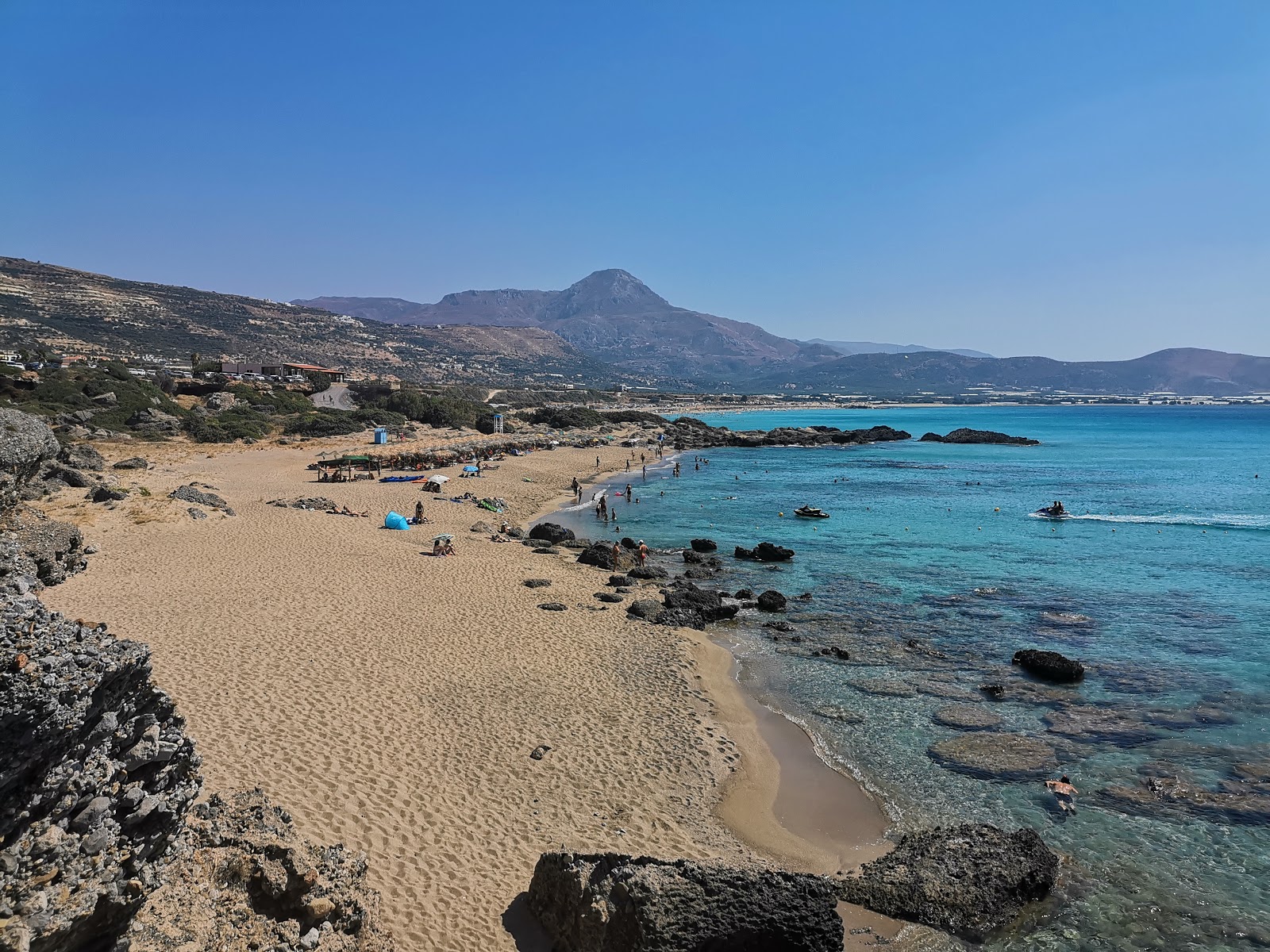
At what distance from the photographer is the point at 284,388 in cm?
6619

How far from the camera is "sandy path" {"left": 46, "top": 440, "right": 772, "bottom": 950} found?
8.00m

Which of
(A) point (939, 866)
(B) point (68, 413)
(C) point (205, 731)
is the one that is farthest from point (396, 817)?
(B) point (68, 413)

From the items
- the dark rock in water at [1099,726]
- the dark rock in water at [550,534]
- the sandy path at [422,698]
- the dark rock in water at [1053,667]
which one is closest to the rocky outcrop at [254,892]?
the sandy path at [422,698]

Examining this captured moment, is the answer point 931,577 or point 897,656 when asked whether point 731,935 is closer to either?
point 897,656

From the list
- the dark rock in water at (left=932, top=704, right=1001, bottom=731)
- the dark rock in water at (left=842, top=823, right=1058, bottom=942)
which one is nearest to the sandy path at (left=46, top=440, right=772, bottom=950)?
the dark rock in water at (left=842, top=823, right=1058, bottom=942)

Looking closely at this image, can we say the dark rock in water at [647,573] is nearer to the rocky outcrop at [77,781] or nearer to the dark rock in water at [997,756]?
the dark rock in water at [997,756]

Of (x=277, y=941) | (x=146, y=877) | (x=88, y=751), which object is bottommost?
(x=277, y=941)

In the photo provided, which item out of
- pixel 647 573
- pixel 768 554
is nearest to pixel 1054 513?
pixel 768 554

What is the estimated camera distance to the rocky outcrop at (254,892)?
461cm

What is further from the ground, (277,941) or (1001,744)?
(277,941)

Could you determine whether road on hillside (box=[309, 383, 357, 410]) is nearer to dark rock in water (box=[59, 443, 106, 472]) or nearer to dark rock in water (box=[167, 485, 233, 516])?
dark rock in water (box=[59, 443, 106, 472])

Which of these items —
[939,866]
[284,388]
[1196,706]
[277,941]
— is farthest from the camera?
[284,388]

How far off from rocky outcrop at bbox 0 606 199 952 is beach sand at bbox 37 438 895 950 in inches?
123

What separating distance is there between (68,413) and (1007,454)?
238 ft
